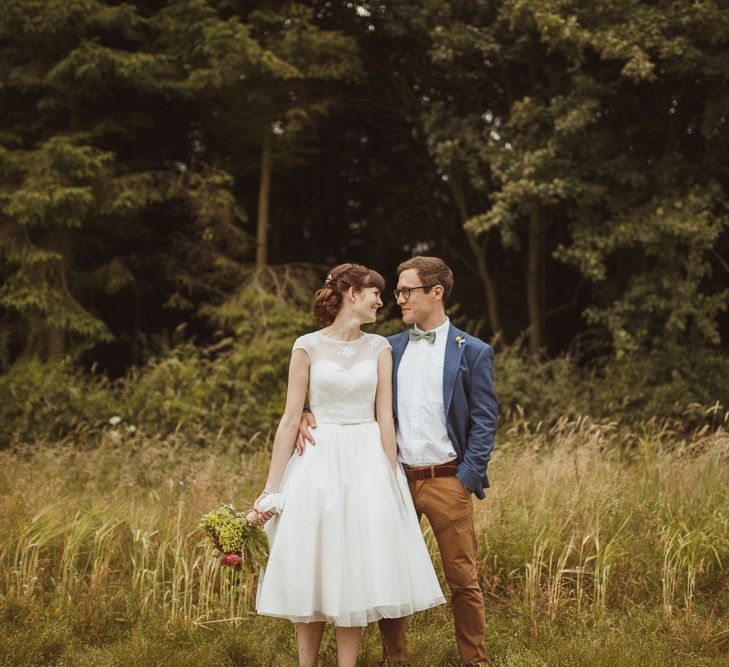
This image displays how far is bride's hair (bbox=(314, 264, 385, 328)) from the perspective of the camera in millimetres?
4051

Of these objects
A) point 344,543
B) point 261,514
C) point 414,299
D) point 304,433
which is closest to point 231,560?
point 261,514

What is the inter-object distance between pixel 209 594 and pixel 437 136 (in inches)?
367

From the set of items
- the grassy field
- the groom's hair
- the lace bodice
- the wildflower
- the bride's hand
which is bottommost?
the grassy field

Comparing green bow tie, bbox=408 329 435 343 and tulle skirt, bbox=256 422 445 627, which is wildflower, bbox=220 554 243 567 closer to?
tulle skirt, bbox=256 422 445 627

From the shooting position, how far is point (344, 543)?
3.79 metres

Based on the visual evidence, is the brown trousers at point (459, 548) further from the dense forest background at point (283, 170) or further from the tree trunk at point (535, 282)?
the tree trunk at point (535, 282)

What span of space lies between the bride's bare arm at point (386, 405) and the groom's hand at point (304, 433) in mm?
341

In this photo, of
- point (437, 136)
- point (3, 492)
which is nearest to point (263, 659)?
point (3, 492)

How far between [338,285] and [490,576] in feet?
7.75

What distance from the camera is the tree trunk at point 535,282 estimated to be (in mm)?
13523

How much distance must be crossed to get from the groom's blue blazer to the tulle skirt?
37 centimetres

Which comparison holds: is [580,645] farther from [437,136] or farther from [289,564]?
[437,136]

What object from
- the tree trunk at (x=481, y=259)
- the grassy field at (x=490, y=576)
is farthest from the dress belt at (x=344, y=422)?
the tree trunk at (x=481, y=259)

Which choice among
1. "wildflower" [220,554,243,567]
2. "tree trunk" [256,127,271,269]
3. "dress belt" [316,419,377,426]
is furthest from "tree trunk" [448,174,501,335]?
"wildflower" [220,554,243,567]
